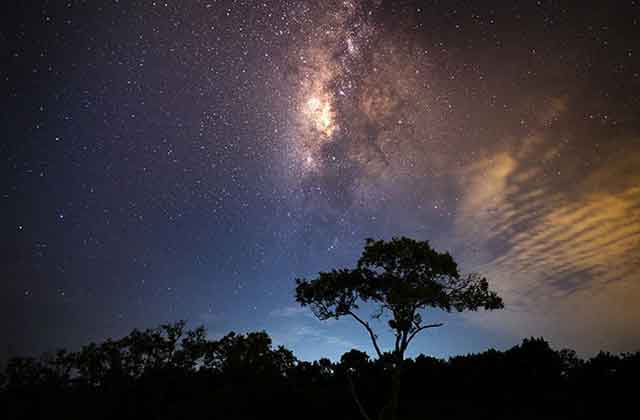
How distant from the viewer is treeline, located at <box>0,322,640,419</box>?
21812 mm

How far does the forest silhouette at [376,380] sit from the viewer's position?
19.9 m

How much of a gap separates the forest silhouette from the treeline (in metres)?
0.08

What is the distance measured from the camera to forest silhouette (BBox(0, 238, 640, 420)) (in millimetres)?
19938

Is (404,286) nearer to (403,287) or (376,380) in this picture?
(403,287)

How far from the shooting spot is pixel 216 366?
40.5 m

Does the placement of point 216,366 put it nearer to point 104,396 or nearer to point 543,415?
point 104,396

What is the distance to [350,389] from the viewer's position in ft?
83.8

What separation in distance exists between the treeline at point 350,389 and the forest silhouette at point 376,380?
79 millimetres

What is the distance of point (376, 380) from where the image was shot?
28312 mm

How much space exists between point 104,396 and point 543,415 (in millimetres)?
33433

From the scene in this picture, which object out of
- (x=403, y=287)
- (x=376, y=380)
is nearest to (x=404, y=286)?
(x=403, y=287)

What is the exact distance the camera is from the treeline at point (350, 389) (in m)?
21.8

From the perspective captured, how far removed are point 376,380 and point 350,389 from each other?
3567 mm

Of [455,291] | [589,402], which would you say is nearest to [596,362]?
[589,402]
